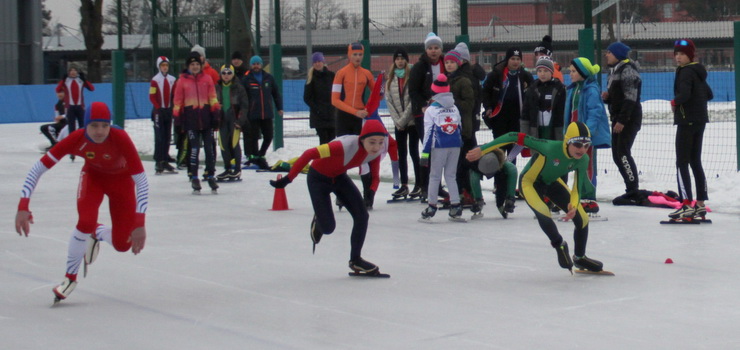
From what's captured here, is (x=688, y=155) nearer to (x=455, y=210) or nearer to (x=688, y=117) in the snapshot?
(x=688, y=117)

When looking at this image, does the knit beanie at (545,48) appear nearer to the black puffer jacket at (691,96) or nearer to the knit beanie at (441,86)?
the knit beanie at (441,86)

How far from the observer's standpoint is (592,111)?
11281 mm

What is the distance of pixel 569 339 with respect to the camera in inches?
228

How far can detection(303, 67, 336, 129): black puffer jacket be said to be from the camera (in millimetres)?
14930

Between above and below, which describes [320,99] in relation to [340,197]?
above

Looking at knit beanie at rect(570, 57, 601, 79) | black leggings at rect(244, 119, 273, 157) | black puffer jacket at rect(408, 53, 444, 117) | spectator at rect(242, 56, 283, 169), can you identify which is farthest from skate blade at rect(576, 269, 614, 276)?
black leggings at rect(244, 119, 273, 157)

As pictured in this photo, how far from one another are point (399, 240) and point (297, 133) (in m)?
15.3

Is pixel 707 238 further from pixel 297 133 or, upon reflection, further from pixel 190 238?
pixel 297 133

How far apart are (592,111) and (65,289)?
633 centimetres

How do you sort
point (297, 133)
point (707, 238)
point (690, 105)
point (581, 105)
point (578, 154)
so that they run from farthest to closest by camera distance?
1. point (297, 133)
2. point (581, 105)
3. point (690, 105)
4. point (707, 238)
5. point (578, 154)

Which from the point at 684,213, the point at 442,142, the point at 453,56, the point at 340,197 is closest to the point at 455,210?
the point at 442,142

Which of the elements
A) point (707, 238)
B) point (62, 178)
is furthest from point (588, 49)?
point (62, 178)

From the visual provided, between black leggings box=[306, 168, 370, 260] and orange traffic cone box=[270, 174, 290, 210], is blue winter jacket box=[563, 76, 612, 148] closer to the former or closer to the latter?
orange traffic cone box=[270, 174, 290, 210]

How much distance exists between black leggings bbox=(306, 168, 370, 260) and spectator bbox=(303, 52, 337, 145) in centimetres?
682
